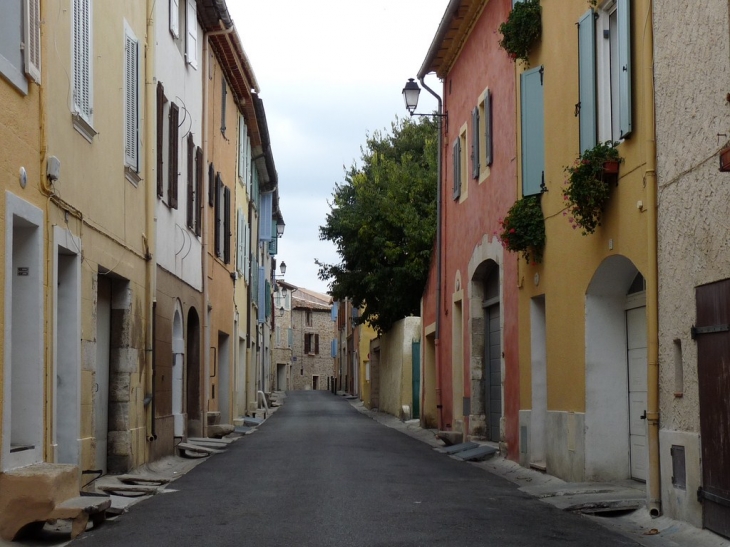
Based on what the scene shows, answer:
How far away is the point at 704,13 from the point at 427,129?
26.3 meters

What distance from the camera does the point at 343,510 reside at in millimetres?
9328

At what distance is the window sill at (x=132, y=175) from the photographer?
42.5 feet

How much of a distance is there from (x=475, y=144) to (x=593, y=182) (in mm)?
8368

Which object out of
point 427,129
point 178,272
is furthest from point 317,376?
point 178,272

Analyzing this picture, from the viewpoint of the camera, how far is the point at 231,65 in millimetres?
23672

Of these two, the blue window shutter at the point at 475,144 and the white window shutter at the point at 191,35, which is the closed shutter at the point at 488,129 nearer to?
the blue window shutter at the point at 475,144

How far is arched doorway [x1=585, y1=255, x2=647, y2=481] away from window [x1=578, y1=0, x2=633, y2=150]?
1565 millimetres

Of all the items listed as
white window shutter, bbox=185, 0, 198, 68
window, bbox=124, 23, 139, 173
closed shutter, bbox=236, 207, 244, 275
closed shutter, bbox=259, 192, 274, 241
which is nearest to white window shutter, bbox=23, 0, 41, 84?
window, bbox=124, 23, 139, 173

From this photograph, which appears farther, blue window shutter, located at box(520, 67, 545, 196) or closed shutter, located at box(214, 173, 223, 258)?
closed shutter, located at box(214, 173, 223, 258)

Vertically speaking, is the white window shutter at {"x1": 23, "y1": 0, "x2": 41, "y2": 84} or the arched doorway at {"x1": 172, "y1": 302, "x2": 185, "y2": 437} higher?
the white window shutter at {"x1": 23, "y1": 0, "x2": 41, "y2": 84}

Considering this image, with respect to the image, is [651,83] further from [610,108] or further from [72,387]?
[72,387]

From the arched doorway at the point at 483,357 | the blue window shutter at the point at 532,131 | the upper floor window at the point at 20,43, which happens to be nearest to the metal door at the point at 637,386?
the blue window shutter at the point at 532,131

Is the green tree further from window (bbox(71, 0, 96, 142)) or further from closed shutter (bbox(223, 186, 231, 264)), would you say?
window (bbox(71, 0, 96, 142))

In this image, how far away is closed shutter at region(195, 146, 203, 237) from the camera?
19.2m
